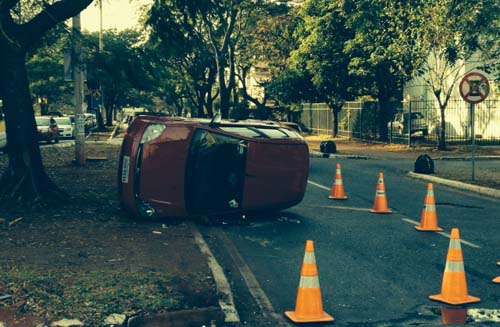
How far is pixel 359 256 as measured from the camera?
9.34 metres

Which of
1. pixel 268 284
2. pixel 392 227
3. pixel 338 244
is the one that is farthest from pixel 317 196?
pixel 268 284

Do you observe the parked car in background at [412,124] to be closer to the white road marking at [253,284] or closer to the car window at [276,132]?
the car window at [276,132]

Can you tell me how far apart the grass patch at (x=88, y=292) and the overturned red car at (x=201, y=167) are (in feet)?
12.2

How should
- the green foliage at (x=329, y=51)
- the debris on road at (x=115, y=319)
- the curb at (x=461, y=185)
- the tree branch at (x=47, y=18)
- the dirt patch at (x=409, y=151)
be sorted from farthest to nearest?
1. the green foliage at (x=329, y=51)
2. the dirt patch at (x=409, y=151)
3. the curb at (x=461, y=185)
4. the tree branch at (x=47, y=18)
5. the debris on road at (x=115, y=319)

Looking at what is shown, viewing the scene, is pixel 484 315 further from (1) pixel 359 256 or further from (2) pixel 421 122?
Result: (2) pixel 421 122

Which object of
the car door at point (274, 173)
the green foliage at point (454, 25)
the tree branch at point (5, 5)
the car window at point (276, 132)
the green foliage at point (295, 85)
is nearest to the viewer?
the car door at point (274, 173)

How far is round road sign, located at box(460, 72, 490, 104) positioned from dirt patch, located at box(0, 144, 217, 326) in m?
10.2

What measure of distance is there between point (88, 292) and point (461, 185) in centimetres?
1304

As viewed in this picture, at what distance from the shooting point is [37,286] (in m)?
7.09

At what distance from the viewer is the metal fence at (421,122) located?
37.1 m

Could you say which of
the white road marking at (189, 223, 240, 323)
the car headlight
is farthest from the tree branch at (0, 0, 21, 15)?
the white road marking at (189, 223, 240, 323)

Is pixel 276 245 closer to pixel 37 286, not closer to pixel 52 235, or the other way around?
pixel 52 235

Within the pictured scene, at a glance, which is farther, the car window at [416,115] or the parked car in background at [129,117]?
the car window at [416,115]

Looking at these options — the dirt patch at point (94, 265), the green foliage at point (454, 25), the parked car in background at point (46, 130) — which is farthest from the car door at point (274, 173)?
the parked car in background at point (46, 130)
